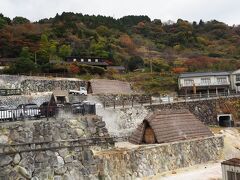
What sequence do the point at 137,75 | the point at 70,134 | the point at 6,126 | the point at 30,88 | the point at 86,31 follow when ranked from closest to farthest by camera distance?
the point at 6,126 → the point at 70,134 → the point at 30,88 → the point at 137,75 → the point at 86,31

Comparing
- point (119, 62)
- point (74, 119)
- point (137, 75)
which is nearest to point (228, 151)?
point (74, 119)

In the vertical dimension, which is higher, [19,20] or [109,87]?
[19,20]

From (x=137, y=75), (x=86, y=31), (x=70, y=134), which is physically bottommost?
(x=70, y=134)

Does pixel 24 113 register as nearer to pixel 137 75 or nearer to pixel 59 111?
pixel 59 111

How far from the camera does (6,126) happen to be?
62.6ft

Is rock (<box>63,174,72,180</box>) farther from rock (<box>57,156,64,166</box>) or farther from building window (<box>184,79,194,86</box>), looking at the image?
building window (<box>184,79,194,86</box>)

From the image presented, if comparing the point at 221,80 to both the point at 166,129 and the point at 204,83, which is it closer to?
the point at 204,83

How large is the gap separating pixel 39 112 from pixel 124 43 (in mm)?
59030

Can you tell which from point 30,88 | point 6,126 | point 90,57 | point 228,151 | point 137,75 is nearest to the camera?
point 6,126

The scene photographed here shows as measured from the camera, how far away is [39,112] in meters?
21.8

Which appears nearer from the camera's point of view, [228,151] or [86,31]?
[228,151]

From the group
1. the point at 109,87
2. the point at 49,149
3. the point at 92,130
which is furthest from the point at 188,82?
the point at 49,149

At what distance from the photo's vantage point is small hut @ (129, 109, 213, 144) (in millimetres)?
27891

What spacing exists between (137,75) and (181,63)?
50.3 ft
